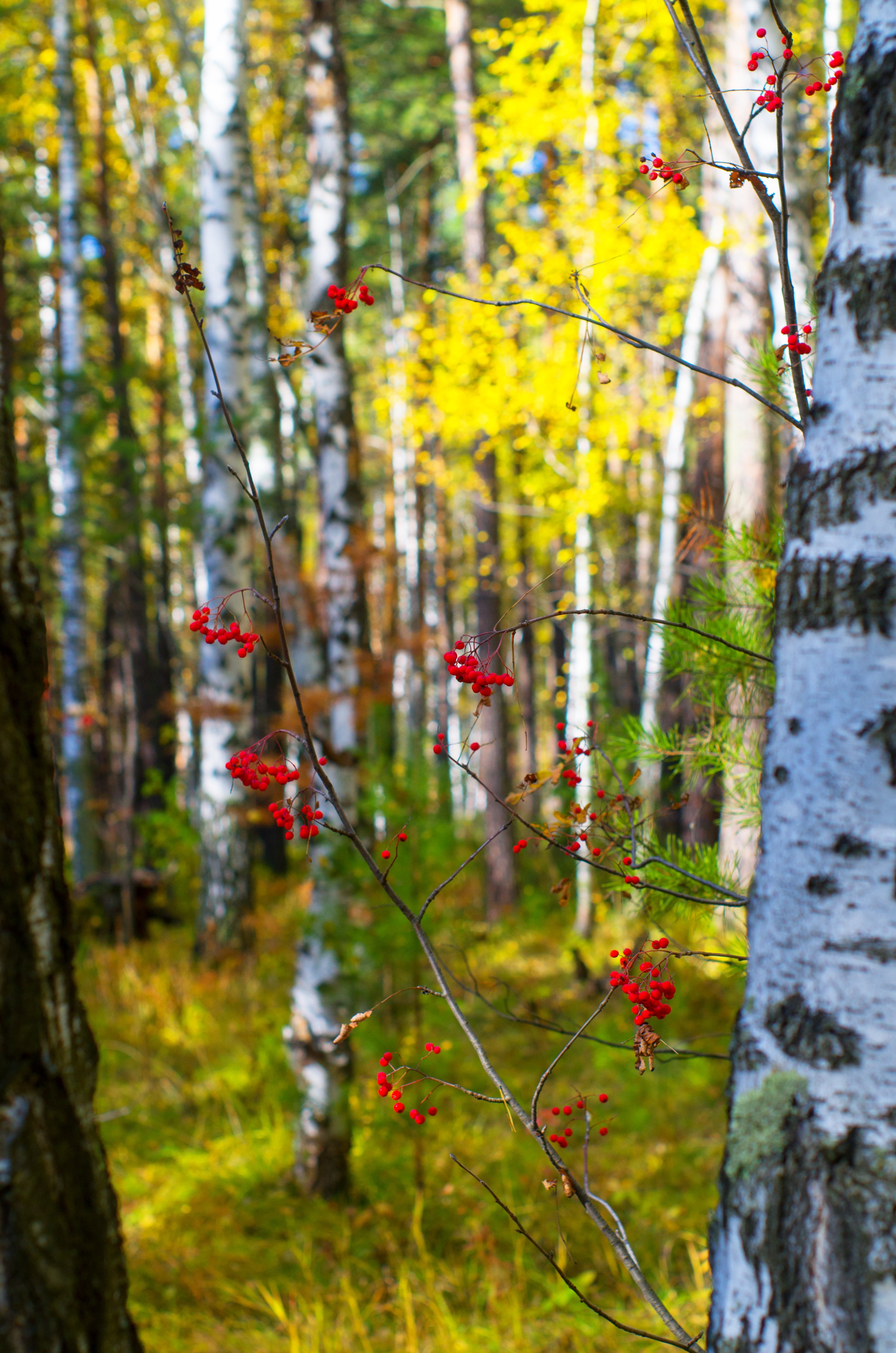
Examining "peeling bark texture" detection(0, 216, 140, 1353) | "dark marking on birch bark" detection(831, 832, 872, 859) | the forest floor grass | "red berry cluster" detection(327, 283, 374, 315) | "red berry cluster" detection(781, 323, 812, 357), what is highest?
"red berry cluster" detection(327, 283, 374, 315)

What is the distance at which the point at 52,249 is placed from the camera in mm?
9828

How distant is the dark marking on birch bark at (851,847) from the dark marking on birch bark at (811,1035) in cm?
14

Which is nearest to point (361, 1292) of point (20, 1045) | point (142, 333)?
point (20, 1045)


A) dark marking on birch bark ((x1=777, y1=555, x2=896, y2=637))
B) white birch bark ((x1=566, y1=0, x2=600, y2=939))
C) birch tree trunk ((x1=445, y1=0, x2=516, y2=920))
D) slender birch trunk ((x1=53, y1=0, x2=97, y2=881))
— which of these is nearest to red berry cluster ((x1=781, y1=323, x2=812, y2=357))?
dark marking on birch bark ((x1=777, y1=555, x2=896, y2=637))

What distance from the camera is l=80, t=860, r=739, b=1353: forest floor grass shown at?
2.79 metres

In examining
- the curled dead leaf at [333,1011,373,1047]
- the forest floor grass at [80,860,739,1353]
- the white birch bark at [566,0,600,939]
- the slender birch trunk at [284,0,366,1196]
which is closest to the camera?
the curled dead leaf at [333,1011,373,1047]

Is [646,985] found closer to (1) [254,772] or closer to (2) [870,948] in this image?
(2) [870,948]

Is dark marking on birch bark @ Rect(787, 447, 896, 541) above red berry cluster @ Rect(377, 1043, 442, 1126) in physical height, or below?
above

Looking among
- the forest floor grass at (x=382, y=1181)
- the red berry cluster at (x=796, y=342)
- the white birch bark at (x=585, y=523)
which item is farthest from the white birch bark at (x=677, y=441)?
the red berry cluster at (x=796, y=342)

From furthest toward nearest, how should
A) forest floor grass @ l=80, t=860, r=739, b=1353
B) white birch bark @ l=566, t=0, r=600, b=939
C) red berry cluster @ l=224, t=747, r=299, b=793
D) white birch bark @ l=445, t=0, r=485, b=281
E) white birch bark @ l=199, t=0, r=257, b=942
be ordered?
white birch bark @ l=445, t=0, r=485, b=281
white birch bark @ l=566, t=0, r=600, b=939
white birch bark @ l=199, t=0, r=257, b=942
forest floor grass @ l=80, t=860, r=739, b=1353
red berry cluster @ l=224, t=747, r=299, b=793

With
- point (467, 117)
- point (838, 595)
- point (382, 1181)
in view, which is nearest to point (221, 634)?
point (838, 595)

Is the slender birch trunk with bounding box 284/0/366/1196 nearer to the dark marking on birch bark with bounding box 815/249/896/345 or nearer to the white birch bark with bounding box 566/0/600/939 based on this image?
the white birch bark with bounding box 566/0/600/939

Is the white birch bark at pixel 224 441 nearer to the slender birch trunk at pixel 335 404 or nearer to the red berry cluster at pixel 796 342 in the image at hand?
the slender birch trunk at pixel 335 404

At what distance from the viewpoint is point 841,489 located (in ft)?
2.80
